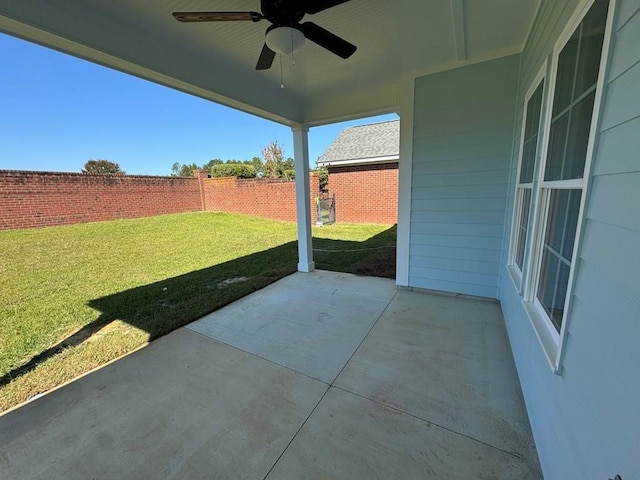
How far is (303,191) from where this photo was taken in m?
4.49

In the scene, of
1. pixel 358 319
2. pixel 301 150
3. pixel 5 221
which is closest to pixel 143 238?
pixel 5 221

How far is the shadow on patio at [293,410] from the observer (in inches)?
56.0

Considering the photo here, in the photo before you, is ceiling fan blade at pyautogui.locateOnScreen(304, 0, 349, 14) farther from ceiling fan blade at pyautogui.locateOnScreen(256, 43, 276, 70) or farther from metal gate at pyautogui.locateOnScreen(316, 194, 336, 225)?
metal gate at pyautogui.locateOnScreen(316, 194, 336, 225)

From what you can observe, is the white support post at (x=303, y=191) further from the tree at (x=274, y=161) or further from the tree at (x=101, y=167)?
the tree at (x=101, y=167)

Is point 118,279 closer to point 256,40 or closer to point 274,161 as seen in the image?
point 256,40

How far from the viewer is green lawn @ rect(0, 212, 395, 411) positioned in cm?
246

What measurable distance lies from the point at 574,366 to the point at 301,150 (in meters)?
4.14

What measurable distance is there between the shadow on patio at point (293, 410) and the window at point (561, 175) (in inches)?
27.7

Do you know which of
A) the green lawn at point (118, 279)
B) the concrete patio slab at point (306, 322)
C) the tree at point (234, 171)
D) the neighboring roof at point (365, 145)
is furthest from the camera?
the tree at point (234, 171)

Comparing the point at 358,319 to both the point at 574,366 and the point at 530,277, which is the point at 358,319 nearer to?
the point at 530,277

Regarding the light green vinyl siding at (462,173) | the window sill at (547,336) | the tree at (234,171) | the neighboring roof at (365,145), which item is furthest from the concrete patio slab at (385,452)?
the tree at (234,171)

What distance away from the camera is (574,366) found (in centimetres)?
101

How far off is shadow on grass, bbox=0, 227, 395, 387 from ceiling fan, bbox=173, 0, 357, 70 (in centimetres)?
287

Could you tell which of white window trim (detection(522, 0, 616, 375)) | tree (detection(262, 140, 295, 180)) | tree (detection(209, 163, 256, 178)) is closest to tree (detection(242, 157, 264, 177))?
tree (detection(262, 140, 295, 180))
